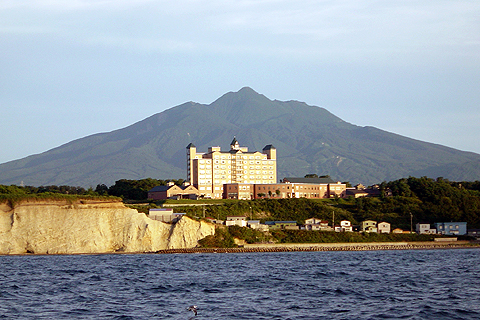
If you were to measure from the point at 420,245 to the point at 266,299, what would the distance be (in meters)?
61.7

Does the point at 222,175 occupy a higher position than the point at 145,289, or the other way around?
the point at 222,175

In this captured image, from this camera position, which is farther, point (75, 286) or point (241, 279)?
point (241, 279)

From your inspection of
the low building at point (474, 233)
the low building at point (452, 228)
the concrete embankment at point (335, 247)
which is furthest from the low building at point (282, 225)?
the low building at point (474, 233)

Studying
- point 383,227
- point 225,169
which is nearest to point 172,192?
point 225,169

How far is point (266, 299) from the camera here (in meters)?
32.7

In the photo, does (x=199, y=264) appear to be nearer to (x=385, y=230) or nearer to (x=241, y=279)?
(x=241, y=279)

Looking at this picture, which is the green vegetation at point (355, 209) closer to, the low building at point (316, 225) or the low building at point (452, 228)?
the low building at point (316, 225)

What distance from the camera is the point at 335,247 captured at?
85062 mm

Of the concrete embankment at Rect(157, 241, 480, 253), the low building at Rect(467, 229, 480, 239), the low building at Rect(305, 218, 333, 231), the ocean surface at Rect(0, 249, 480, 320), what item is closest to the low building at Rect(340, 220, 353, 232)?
the low building at Rect(305, 218, 333, 231)

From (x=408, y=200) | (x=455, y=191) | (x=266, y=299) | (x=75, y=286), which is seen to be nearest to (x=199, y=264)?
(x=75, y=286)

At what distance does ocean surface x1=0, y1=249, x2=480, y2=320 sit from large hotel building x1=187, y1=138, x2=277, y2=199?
250 feet

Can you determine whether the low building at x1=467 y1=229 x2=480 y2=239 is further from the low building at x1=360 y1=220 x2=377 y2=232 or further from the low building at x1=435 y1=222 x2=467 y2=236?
the low building at x1=360 y1=220 x2=377 y2=232

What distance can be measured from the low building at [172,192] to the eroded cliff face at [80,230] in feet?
147

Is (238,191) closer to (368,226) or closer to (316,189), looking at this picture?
(316,189)
